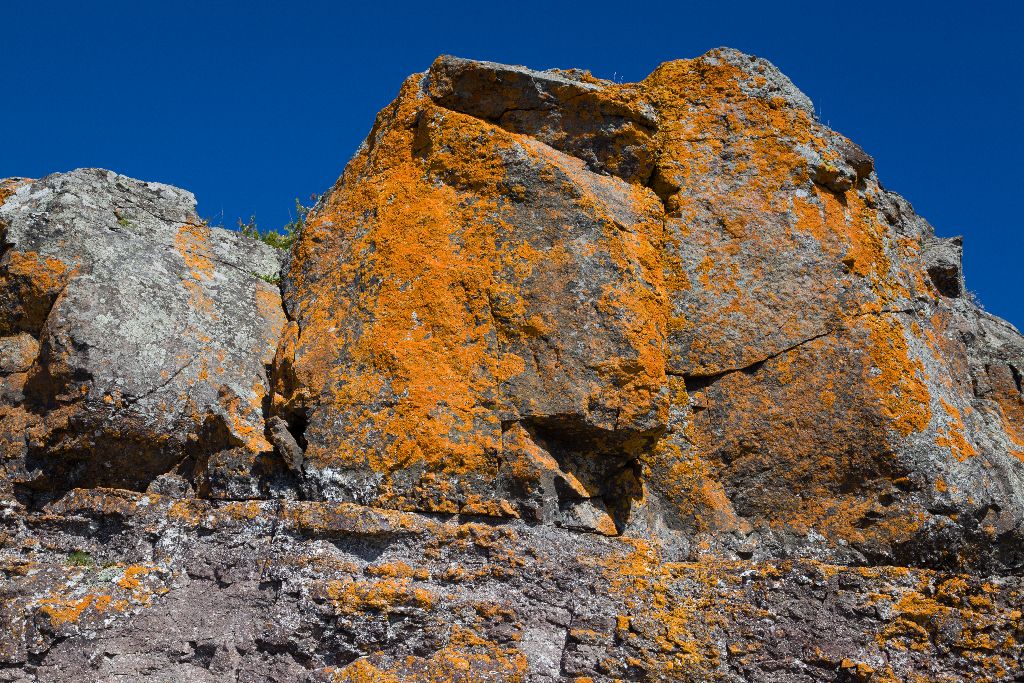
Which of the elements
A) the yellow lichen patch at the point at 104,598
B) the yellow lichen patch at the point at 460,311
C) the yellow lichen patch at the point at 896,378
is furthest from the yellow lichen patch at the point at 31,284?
the yellow lichen patch at the point at 896,378

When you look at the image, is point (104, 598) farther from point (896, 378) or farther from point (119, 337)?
point (896, 378)

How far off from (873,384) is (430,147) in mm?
3019

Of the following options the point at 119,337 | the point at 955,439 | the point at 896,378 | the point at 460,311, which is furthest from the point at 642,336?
the point at 119,337

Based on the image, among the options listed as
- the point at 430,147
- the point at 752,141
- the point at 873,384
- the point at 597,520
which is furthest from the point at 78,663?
the point at 752,141

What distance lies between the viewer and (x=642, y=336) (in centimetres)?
500

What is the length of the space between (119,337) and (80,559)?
3.89 feet

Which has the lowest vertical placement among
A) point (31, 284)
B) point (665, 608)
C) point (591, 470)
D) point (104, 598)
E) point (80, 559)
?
point (104, 598)

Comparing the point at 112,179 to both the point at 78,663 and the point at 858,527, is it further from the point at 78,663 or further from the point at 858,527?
the point at 858,527

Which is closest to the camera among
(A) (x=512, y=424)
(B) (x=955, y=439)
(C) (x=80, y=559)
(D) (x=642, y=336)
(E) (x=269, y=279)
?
(C) (x=80, y=559)

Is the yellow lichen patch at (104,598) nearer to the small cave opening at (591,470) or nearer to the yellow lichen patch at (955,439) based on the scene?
the small cave opening at (591,470)

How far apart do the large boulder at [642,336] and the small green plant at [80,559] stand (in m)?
1.16

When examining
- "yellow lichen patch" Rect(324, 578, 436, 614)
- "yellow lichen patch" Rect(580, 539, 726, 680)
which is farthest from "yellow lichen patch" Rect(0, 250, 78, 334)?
"yellow lichen patch" Rect(580, 539, 726, 680)

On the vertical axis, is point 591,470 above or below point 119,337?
below

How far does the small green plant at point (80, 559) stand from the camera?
14.6 feet
